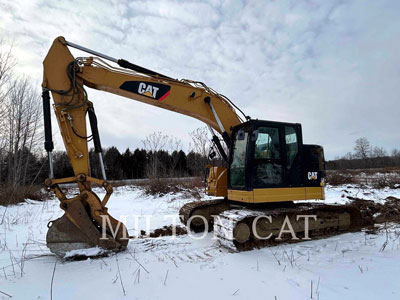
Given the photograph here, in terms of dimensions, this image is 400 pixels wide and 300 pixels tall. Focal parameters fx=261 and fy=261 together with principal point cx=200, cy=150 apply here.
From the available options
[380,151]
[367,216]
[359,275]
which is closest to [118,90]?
[359,275]

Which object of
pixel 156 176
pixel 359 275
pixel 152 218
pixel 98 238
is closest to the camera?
pixel 359 275

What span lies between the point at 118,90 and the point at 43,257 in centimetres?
338

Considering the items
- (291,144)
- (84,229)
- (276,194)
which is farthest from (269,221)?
(84,229)

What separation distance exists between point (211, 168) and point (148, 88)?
254cm

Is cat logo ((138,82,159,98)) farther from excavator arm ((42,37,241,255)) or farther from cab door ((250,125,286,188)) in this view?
cab door ((250,125,286,188))

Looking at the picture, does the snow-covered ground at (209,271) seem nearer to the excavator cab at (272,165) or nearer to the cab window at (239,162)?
the excavator cab at (272,165)

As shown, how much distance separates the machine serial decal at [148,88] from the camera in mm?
5402

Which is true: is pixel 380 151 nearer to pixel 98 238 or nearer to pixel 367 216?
pixel 367 216

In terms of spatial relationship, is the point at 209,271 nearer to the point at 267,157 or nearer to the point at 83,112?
the point at 267,157

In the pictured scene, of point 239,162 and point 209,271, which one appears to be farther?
point 239,162

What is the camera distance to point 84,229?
4.51 m

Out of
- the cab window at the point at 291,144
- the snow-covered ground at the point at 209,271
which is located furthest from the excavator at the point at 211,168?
the snow-covered ground at the point at 209,271

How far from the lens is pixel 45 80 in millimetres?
4840

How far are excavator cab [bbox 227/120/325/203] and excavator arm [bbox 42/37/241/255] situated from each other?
1666mm
